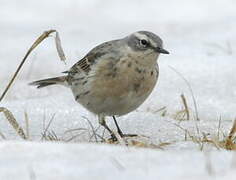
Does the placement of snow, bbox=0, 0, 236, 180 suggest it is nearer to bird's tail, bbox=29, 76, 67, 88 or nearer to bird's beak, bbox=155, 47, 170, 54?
bird's tail, bbox=29, 76, 67, 88

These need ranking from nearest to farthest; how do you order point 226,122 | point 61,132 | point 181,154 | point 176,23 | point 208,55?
1. point 181,154
2. point 61,132
3. point 226,122
4. point 208,55
5. point 176,23

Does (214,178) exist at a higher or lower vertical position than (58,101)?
higher

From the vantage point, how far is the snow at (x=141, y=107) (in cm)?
452

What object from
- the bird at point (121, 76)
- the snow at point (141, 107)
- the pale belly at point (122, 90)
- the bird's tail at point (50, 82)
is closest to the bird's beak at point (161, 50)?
the bird at point (121, 76)

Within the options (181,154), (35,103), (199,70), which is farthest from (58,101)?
(181,154)

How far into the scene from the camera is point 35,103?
8203 millimetres

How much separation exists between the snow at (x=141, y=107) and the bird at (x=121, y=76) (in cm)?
23

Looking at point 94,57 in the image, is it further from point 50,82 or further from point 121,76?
point 50,82

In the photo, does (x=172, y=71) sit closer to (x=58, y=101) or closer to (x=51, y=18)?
(x=58, y=101)

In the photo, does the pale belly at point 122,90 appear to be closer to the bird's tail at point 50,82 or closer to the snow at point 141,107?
the snow at point 141,107

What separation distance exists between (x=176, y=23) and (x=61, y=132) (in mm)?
5771

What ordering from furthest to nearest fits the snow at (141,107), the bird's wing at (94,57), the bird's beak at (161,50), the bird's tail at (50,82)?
1. the bird's tail at (50,82)
2. the bird's wing at (94,57)
3. the bird's beak at (161,50)
4. the snow at (141,107)

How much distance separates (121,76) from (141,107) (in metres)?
1.52

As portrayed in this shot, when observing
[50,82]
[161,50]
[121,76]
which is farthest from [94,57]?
[50,82]
